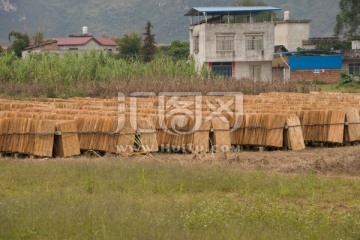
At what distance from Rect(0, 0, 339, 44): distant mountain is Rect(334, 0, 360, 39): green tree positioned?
3070 cm

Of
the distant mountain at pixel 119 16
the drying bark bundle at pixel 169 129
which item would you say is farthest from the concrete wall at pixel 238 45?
the distant mountain at pixel 119 16

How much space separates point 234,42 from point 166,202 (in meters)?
39.6

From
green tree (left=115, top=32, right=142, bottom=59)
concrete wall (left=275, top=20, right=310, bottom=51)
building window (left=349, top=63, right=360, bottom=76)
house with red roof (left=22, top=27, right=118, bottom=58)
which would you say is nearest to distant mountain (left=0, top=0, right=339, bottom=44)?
house with red roof (left=22, top=27, right=118, bottom=58)

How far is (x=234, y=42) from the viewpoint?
49875 millimetres

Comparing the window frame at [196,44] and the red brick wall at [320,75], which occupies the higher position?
the window frame at [196,44]

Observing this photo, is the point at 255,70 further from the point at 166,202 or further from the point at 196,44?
the point at 166,202

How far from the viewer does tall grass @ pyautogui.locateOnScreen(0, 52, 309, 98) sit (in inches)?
1224

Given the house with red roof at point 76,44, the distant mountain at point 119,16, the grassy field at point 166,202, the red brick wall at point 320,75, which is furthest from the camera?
the distant mountain at point 119,16

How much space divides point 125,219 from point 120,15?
97474 millimetres

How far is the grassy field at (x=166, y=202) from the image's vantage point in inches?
350

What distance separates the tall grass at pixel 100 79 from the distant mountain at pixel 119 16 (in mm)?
61688

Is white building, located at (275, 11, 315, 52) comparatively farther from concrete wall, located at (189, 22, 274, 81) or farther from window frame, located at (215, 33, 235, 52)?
window frame, located at (215, 33, 235, 52)

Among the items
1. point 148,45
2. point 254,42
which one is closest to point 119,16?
point 148,45

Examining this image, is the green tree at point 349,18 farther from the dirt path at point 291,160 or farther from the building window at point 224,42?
the dirt path at point 291,160
